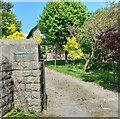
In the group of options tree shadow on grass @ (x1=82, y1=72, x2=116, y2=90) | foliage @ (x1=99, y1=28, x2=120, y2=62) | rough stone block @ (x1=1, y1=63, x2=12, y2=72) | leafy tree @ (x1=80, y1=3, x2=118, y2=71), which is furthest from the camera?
leafy tree @ (x1=80, y1=3, x2=118, y2=71)

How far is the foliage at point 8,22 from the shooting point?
85.9 ft

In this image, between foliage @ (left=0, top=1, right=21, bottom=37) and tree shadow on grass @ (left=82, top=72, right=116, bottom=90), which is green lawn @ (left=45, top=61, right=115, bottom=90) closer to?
tree shadow on grass @ (left=82, top=72, right=116, bottom=90)

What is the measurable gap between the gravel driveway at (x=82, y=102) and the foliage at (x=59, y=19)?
16.8 meters

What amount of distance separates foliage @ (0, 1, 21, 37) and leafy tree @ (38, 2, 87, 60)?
3258mm

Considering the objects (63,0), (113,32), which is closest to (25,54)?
(113,32)

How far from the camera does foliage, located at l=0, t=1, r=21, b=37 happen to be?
26.2 meters

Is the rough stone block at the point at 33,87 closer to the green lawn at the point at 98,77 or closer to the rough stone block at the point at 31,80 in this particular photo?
the rough stone block at the point at 31,80

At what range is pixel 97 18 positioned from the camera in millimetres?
17547

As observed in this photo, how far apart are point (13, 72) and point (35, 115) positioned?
113 centimetres

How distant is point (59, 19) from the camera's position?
26.7 m

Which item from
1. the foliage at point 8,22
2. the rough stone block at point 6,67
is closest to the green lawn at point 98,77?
the rough stone block at point 6,67

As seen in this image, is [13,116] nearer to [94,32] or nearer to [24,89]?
[24,89]

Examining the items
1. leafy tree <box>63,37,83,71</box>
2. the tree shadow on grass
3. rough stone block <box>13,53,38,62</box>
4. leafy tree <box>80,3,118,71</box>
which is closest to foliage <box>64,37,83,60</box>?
leafy tree <box>63,37,83,71</box>

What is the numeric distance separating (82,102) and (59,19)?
1975cm
